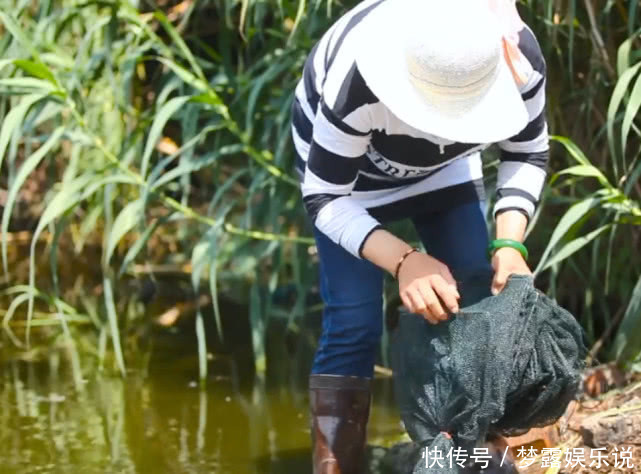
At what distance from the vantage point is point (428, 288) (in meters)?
2.05

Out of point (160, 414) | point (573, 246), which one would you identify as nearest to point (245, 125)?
point (160, 414)

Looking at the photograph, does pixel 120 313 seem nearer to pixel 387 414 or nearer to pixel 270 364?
pixel 270 364

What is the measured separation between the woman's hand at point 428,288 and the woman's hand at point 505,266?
0.09 meters

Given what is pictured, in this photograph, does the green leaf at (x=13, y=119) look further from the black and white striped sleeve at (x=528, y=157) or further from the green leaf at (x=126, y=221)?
the black and white striped sleeve at (x=528, y=157)

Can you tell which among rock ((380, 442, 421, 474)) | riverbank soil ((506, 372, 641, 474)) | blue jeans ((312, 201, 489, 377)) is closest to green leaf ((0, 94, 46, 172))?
blue jeans ((312, 201, 489, 377))

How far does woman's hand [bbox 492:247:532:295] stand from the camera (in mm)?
2131

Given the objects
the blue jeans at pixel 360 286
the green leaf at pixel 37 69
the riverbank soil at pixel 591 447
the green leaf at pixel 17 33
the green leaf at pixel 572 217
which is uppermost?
the green leaf at pixel 17 33

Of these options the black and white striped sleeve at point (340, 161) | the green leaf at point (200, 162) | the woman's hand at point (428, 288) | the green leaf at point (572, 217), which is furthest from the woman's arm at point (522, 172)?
the green leaf at point (200, 162)

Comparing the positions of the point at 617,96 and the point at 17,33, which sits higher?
the point at 17,33

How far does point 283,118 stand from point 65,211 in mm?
617

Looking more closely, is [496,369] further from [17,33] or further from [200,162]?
[17,33]

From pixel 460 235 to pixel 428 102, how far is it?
524mm

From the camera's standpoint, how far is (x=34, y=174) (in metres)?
4.79

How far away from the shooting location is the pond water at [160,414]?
9.18ft
